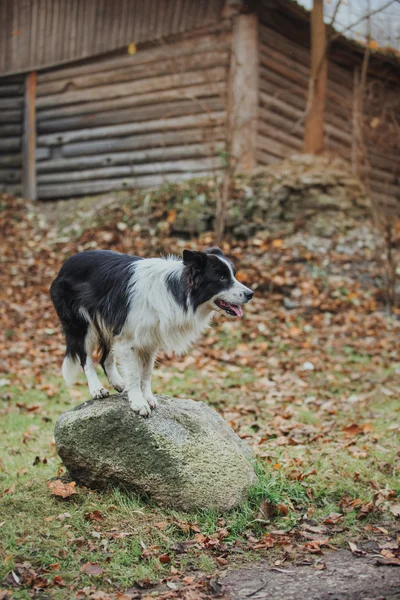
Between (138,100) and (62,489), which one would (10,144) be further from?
(62,489)

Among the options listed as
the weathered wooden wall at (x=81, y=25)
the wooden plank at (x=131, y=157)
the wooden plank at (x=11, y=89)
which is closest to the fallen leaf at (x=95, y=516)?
the wooden plank at (x=131, y=157)

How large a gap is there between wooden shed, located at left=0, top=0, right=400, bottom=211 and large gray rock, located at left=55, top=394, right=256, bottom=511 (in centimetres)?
856

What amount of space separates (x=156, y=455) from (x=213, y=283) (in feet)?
4.31

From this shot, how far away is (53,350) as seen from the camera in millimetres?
10016

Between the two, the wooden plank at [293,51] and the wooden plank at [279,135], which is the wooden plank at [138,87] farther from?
the wooden plank at [279,135]

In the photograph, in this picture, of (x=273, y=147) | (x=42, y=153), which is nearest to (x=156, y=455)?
(x=273, y=147)

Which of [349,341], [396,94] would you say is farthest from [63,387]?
[396,94]

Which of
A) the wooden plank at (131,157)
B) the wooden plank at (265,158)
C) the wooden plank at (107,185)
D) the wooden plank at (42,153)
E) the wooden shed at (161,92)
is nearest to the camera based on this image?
the wooden shed at (161,92)

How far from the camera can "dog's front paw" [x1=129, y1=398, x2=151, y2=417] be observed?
4742mm

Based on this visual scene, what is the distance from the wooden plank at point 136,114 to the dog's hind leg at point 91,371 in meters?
9.43

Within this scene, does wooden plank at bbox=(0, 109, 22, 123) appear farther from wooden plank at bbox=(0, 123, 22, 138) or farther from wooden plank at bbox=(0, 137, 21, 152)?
wooden plank at bbox=(0, 137, 21, 152)

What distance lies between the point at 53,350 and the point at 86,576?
644 cm

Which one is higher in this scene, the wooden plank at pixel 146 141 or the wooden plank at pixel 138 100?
the wooden plank at pixel 138 100

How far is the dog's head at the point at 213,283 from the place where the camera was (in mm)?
4574
